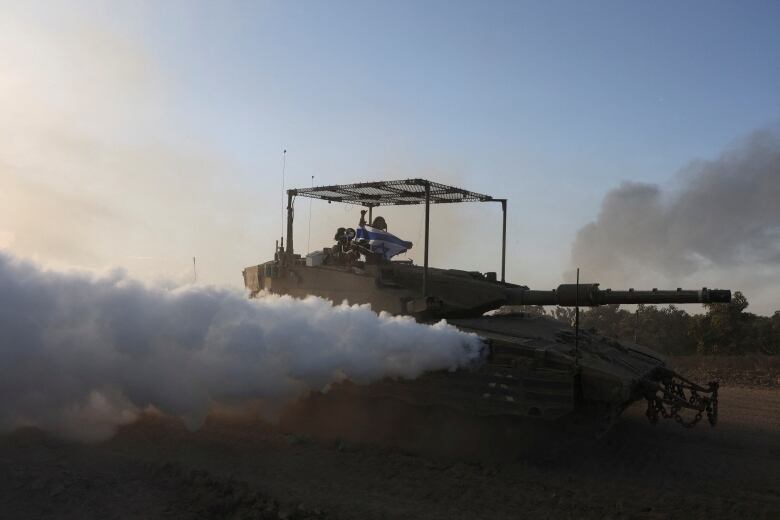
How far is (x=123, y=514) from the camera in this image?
6605 millimetres

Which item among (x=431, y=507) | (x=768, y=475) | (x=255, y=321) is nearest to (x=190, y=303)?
(x=255, y=321)

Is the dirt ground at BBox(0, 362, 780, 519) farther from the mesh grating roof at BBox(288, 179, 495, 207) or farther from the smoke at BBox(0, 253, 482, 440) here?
the mesh grating roof at BBox(288, 179, 495, 207)

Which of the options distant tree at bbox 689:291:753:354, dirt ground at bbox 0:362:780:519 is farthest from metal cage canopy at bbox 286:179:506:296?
distant tree at bbox 689:291:753:354

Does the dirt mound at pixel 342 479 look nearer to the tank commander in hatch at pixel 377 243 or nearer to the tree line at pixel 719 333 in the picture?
the tank commander in hatch at pixel 377 243

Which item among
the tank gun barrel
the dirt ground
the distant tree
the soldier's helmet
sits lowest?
the dirt ground

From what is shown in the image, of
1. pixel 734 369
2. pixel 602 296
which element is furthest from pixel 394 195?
pixel 734 369

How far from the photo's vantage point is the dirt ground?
273 inches

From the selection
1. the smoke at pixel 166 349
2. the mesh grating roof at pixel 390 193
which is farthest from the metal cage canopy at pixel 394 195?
the smoke at pixel 166 349

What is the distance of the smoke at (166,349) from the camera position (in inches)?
353

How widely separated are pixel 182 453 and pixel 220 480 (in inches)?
64.9

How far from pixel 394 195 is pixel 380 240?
1.13 meters

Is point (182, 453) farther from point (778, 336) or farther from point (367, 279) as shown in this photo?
point (778, 336)

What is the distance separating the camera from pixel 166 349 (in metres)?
9.63

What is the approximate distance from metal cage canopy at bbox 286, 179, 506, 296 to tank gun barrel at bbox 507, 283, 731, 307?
1.37 meters
